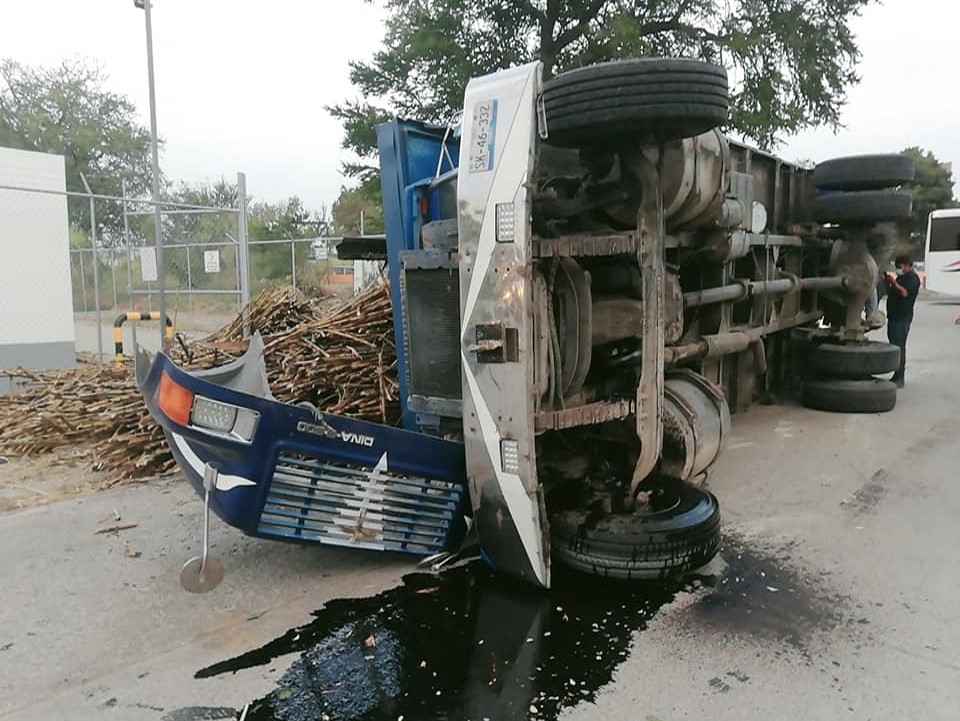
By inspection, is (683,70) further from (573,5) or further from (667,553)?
(573,5)

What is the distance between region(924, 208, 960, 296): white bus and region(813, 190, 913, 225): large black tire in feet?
75.2

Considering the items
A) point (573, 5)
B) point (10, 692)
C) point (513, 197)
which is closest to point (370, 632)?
point (10, 692)

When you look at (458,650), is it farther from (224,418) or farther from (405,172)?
(405,172)

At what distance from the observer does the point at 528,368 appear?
322cm

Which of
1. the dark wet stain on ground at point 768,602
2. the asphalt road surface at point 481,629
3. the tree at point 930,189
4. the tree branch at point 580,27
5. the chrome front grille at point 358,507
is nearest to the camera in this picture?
the asphalt road surface at point 481,629

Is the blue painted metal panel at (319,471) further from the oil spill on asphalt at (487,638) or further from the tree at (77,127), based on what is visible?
the tree at (77,127)

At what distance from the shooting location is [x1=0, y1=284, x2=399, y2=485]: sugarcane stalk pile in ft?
18.4

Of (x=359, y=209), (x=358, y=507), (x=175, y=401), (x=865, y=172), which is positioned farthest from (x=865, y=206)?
(x=359, y=209)

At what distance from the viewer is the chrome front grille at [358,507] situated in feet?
11.2

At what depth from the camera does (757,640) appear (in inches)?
124

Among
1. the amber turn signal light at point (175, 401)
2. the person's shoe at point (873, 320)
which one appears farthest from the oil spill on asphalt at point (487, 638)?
the person's shoe at point (873, 320)

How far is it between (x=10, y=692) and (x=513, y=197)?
8.68ft

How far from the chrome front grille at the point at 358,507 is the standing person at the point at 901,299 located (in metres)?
7.51

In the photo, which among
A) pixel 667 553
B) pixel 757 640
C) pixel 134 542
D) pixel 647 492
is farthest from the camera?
pixel 134 542
